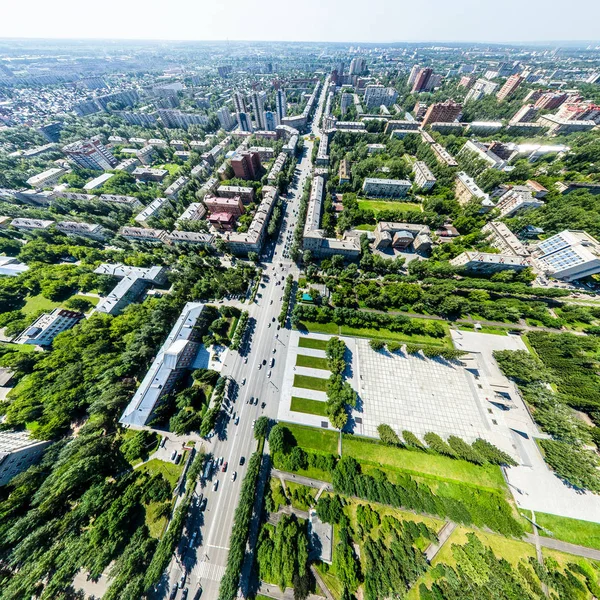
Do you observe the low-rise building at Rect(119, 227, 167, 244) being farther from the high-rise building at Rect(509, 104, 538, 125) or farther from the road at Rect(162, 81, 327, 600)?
the high-rise building at Rect(509, 104, 538, 125)

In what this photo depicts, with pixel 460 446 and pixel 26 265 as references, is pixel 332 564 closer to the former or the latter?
pixel 460 446

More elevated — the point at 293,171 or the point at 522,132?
the point at 522,132

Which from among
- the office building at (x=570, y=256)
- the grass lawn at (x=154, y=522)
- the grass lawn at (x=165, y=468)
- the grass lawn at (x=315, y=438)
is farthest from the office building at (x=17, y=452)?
the office building at (x=570, y=256)

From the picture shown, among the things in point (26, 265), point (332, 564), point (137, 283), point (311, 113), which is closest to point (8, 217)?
point (26, 265)

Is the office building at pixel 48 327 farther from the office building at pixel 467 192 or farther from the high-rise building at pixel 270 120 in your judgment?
the high-rise building at pixel 270 120

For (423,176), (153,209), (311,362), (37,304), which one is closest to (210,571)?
(311,362)

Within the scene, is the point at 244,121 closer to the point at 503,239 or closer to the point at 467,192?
the point at 467,192

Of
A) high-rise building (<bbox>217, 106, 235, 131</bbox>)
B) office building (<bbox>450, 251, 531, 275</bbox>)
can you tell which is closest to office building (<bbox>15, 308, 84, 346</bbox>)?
office building (<bbox>450, 251, 531, 275</bbox>)
